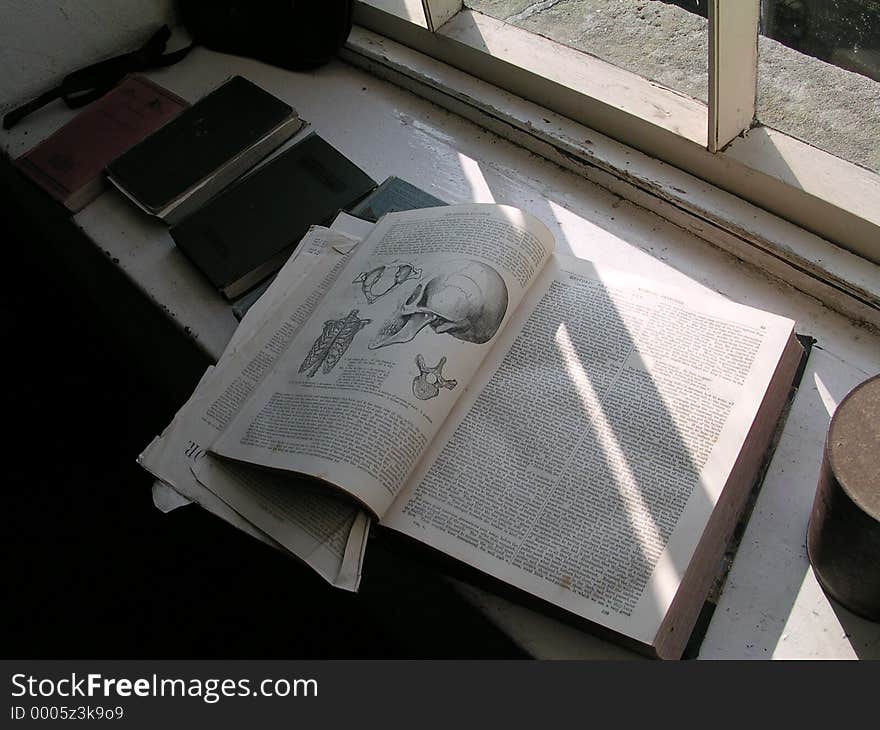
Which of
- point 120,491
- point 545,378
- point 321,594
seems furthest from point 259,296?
point 120,491

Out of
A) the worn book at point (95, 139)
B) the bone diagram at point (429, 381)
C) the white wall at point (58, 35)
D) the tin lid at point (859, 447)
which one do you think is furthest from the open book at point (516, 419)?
the white wall at point (58, 35)

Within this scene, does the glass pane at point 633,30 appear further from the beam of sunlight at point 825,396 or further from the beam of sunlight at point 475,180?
the beam of sunlight at point 825,396

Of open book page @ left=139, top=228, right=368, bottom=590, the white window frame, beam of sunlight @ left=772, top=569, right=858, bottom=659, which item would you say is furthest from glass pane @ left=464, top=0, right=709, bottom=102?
beam of sunlight @ left=772, top=569, right=858, bottom=659

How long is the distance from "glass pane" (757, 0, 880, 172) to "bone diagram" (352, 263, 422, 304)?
418mm

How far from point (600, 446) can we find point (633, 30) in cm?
57

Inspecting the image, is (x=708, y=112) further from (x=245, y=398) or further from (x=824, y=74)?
(x=245, y=398)

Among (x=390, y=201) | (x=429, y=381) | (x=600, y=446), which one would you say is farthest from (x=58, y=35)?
(x=600, y=446)

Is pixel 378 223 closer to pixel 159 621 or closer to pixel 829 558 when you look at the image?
pixel 829 558

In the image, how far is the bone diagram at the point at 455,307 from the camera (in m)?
0.72

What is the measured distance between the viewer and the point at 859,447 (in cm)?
52

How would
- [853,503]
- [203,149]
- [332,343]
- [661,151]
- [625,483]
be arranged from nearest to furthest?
[853,503], [625,483], [332,343], [661,151], [203,149]

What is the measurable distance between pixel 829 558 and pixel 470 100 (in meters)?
0.69

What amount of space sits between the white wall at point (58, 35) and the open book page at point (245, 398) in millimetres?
543

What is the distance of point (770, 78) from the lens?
2.78 ft
